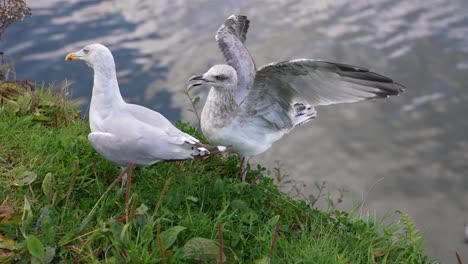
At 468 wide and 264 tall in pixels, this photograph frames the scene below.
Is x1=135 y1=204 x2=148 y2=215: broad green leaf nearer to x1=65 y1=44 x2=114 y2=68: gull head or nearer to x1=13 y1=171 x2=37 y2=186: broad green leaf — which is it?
x1=13 y1=171 x2=37 y2=186: broad green leaf

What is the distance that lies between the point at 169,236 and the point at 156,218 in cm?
36

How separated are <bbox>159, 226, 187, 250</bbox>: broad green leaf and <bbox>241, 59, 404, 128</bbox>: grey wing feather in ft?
4.65

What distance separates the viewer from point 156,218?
126 inches

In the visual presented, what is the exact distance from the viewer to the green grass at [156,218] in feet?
9.46

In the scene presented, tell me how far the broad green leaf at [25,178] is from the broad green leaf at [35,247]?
0.77 meters

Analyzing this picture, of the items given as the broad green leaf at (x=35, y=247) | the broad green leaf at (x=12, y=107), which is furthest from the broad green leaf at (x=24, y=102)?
the broad green leaf at (x=35, y=247)

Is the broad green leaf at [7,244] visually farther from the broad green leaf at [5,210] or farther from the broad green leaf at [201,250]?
the broad green leaf at [201,250]

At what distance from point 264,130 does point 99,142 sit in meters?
1.49

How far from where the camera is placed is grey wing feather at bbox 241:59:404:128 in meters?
3.72

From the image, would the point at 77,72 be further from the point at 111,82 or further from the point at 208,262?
the point at 208,262

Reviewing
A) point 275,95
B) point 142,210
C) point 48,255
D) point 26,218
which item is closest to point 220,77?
point 275,95

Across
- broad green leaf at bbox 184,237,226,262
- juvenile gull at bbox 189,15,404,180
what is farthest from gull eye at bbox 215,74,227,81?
broad green leaf at bbox 184,237,226,262

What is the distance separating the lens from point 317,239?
340 cm

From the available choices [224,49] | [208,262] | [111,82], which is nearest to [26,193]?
[111,82]
